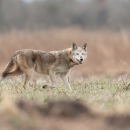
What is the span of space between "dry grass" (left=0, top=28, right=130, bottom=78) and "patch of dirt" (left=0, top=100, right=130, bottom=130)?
Answer: 11092 millimetres

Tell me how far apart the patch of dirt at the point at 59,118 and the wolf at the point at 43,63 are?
3.85m

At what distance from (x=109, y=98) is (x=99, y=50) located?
1140 centimetres

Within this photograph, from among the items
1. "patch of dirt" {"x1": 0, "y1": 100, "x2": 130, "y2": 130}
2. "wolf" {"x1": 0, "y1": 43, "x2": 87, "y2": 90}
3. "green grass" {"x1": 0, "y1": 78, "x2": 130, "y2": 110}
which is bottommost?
"green grass" {"x1": 0, "y1": 78, "x2": 130, "y2": 110}

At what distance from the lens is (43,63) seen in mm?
10398

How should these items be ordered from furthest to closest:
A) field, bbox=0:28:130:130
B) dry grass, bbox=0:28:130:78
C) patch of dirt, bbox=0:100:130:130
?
dry grass, bbox=0:28:130:78, field, bbox=0:28:130:130, patch of dirt, bbox=0:100:130:130

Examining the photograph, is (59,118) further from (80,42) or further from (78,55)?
(80,42)

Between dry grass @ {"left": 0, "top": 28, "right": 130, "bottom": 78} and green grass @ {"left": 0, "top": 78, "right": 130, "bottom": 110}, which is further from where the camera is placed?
dry grass @ {"left": 0, "top": 28, "right": 130, "bottom": 78}

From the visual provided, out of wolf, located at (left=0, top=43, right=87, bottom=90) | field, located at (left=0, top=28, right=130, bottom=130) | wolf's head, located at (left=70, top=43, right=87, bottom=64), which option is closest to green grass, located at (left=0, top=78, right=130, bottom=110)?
field, located at (left=0, top=28, right=130, bottom=130)

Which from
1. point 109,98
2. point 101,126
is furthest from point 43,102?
point 101,126

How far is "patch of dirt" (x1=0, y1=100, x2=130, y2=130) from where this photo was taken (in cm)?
536

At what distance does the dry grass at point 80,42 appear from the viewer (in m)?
18.4

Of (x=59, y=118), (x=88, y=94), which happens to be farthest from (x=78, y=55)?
(x=59, y=118)

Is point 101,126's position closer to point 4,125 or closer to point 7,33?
point 4,125

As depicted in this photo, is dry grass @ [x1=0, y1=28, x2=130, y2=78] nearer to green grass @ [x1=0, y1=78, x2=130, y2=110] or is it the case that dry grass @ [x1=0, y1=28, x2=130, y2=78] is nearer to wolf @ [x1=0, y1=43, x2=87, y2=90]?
wolf @ [x1=0, y1=43, x2=87, y2=90]
